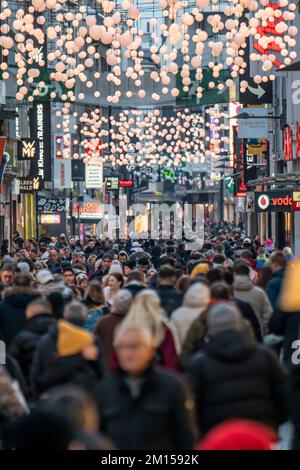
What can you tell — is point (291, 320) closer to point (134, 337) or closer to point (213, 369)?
point (213, 369)

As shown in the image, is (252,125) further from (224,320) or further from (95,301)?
(224,320)

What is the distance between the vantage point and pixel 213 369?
28.6 ft

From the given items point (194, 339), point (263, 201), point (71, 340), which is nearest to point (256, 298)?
point (194, 339)

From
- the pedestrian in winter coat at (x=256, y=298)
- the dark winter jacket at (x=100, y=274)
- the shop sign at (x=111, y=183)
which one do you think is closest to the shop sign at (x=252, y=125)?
the dark winter jacket at (x=100, y=274)

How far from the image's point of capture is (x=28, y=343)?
11594mm

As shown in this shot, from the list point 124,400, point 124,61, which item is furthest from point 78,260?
point 124,61

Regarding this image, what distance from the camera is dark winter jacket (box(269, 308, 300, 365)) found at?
1304 cm

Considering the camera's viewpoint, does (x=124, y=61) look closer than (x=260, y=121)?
No

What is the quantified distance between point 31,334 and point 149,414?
4204mm

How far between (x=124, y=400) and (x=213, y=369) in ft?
3.73

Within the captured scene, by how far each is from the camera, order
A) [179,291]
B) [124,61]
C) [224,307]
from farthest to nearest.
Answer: [124,61] < [179,291] < [224,307]

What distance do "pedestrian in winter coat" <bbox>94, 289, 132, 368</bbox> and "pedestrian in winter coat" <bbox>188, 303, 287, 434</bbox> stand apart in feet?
13.2

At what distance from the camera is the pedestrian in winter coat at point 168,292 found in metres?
14.4

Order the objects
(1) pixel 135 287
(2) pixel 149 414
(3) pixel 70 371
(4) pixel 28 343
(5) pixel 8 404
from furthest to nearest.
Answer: (1) pixel 135 287
(4) pixel 28 343
(3) pixel 70 371
(5) pixel 8 404
(2) pixel 149 414
